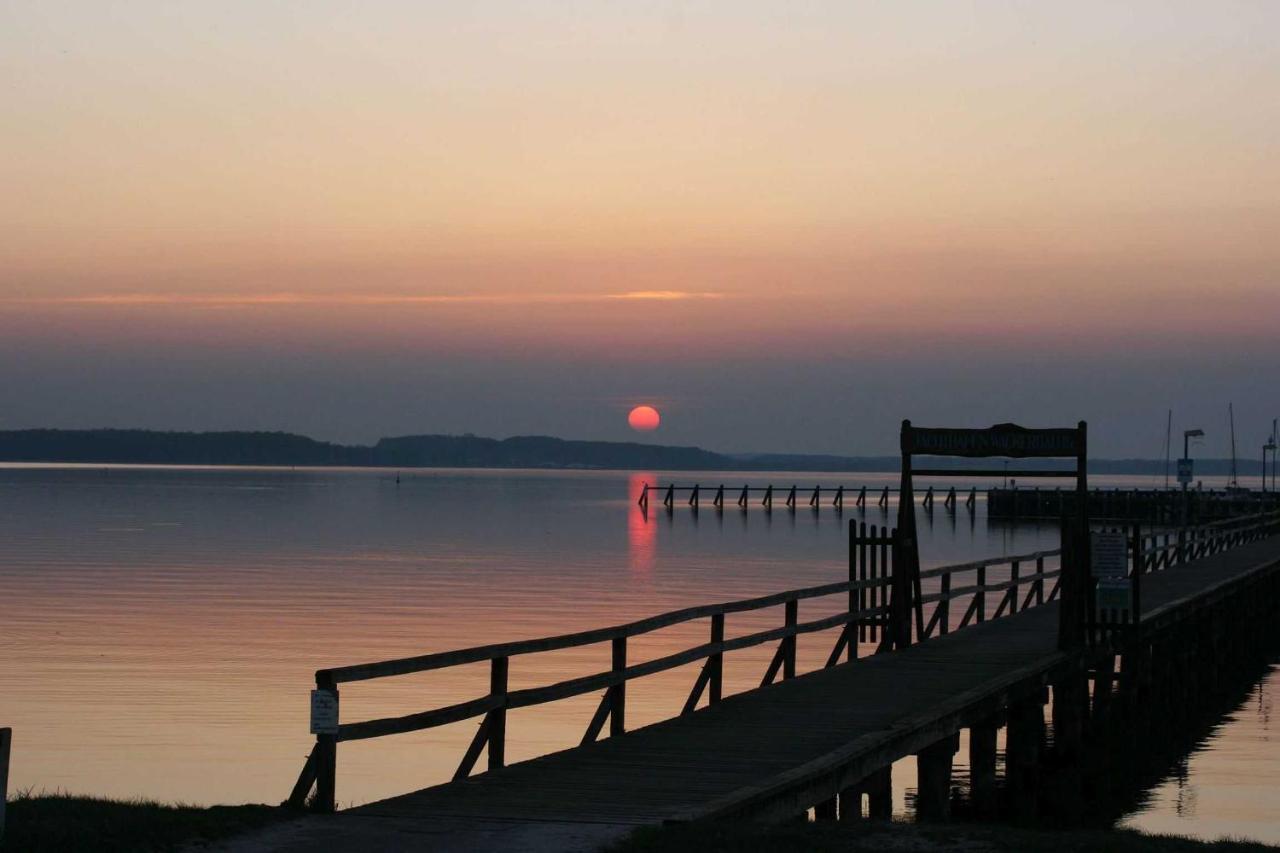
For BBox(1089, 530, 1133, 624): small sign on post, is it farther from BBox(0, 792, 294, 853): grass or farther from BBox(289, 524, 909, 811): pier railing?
BBox(0, 792, 294, 853): grass

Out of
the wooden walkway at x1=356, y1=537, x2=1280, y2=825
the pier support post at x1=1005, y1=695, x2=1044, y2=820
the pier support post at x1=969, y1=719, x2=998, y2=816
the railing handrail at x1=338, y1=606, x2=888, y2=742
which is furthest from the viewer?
the pier support post at x1=1005, y1=695, x2=1044, y2=820

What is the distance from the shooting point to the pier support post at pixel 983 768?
67.6 ft

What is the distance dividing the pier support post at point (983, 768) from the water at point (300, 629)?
40.3 inches

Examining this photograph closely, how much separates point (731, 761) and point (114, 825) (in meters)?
5.56

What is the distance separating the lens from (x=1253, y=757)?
25.9m

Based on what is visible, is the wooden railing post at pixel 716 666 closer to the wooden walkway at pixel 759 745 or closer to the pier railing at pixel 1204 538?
the wooden walkway at pixel 759 745

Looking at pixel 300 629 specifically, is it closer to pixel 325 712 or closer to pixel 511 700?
pixel 511 700

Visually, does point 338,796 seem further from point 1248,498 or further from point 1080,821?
point 1248,498

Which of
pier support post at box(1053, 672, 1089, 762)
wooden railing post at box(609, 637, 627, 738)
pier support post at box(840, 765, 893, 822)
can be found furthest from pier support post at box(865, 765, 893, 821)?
pier support post at box(1053, 672, 1089, 762)

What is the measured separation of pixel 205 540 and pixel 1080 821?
69.6 metres

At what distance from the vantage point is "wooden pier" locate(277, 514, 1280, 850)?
41.3 feet

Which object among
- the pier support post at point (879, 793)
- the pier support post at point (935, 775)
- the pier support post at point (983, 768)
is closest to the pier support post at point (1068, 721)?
the pier support post at point (983, 768)

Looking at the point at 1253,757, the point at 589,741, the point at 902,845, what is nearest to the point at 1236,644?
the point at 1253,757

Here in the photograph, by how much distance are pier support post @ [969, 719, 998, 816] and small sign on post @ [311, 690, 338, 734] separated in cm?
1005
